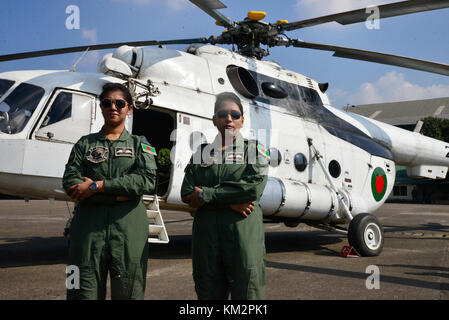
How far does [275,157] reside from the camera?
709 centimetres

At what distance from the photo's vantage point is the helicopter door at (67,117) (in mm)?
5289

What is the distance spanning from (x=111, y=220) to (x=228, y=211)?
78 centimetres

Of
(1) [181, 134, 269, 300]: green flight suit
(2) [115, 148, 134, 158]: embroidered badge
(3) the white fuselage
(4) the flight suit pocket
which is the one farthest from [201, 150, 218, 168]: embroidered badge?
(3) the white fuselage

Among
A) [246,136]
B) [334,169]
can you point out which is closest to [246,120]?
[246,136]

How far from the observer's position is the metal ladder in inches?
213

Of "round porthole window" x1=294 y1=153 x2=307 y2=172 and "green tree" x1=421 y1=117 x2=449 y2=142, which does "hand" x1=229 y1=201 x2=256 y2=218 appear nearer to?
"round porthole window" x1=294 y1=153 x2=307 y2=172

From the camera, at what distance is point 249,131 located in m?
6.80

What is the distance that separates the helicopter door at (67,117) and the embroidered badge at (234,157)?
3303 millimetres

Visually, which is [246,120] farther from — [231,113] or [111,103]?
[111,103]

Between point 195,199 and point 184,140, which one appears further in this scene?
point 184,140

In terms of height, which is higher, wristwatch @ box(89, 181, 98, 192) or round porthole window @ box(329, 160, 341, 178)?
round porthole window @ box(329, 160, 341, 178)

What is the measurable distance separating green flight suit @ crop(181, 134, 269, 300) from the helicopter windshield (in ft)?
11.1

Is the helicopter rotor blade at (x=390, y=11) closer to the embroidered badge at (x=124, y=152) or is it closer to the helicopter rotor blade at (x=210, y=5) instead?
the helicopter rotor blade at (x=210, y=5)

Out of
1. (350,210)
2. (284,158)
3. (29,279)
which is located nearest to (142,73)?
(284,158)
